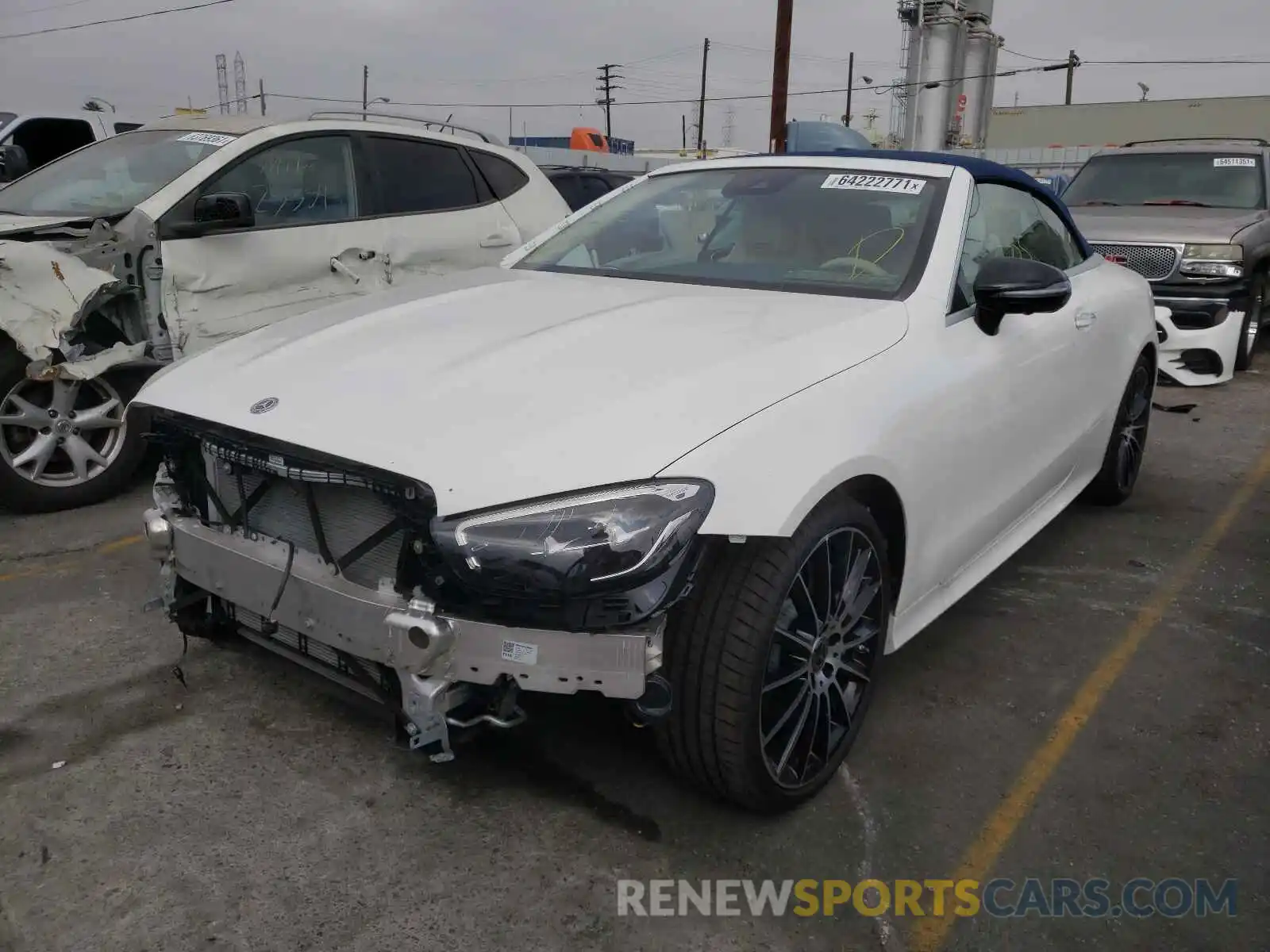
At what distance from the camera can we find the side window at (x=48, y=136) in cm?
980

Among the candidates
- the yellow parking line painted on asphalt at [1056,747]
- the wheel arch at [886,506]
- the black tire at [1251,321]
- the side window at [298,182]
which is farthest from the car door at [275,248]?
the black tire at [1251,321]

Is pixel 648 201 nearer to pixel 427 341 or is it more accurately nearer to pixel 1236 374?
pixel 427 341

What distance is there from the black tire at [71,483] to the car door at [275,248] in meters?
0.35

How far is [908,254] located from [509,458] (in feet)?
5.19

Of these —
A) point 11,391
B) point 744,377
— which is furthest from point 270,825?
point 11,391

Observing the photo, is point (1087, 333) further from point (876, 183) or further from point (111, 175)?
point (111, 175)

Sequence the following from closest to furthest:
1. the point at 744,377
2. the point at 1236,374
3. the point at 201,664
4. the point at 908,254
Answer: the point at 744,377 → the point at 908,254 → the point at 201,664 → the point at 1236,374

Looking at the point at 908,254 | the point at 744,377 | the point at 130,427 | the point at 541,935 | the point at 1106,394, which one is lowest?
the point at 541,935

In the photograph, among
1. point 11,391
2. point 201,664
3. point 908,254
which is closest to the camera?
point 908,254

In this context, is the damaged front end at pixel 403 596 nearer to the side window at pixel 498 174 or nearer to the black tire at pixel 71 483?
the black tire at pixel 71 483

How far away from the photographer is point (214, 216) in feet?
15.9

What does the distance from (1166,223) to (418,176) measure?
594 cm

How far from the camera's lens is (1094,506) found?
5.10 meters

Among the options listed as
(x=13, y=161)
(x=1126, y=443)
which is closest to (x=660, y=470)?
(x=1126, y=443)
